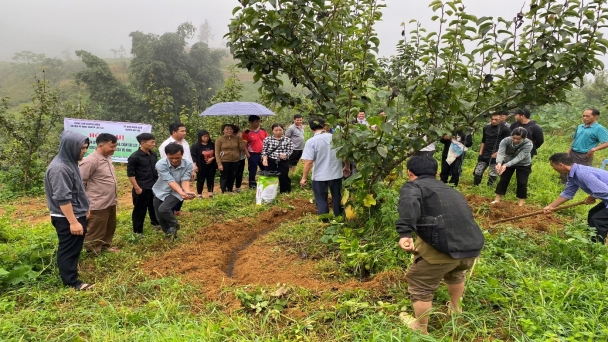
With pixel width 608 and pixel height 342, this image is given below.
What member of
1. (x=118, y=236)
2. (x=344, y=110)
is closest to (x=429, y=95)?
(x=344, y=110)

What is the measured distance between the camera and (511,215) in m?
5.57

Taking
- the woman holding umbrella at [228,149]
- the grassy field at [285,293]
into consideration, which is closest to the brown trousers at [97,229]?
the grassy field at [285,293]

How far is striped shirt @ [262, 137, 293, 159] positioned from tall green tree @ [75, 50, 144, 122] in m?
17.6

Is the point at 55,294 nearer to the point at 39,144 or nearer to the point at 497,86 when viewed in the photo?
the point at 497,86

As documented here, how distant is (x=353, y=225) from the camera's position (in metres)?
4.70

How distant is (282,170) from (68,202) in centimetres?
432

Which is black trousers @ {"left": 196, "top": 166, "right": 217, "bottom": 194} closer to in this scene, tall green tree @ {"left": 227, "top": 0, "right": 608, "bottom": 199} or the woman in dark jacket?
the woman in dark jacket

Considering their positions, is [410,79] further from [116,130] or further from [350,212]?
[116,130]

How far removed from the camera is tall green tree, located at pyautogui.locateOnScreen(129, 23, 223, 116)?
23.9 meters

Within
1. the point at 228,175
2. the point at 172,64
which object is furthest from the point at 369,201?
the point at 172,64

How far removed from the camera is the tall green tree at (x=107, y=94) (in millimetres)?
21672

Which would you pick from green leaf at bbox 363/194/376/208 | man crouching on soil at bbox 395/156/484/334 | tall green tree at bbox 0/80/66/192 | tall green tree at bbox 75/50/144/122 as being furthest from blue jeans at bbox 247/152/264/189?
tall green tree at bbox 75/50/144/122

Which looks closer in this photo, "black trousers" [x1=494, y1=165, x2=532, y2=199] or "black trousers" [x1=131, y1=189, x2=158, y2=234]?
"black trousers" [x1=131, y1=189, x2=158, y2=234]

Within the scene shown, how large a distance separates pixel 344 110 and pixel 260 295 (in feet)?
6.63
